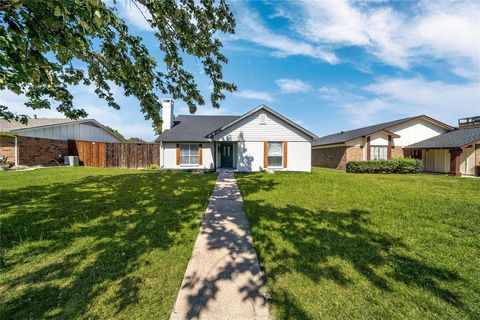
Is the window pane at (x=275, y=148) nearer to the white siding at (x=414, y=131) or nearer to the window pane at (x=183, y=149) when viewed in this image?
the window pane at (x=183, y=149)

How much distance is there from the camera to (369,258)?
12.2 ft

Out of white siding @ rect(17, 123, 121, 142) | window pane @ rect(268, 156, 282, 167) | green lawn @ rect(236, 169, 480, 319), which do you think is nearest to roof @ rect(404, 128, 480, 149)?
window pane @ rect(268, 156, 282, 167)

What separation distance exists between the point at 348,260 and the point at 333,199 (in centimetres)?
427

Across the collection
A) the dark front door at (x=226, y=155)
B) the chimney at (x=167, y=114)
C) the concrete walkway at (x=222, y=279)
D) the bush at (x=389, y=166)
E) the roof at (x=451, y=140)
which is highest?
the chimney at (x=167, y=114)

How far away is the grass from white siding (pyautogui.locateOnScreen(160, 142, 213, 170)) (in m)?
9.71

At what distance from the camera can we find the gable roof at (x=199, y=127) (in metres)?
15.7

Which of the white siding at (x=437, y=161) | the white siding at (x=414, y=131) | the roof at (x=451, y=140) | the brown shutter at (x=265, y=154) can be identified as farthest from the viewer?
the white siding at (x=414, y=131)

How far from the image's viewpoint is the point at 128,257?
3580 mm

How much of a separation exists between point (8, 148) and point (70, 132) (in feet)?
16.5

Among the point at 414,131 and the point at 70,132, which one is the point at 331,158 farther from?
the point at 70,132

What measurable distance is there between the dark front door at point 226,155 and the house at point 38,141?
14.9 meters

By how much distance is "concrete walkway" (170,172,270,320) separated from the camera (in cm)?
254

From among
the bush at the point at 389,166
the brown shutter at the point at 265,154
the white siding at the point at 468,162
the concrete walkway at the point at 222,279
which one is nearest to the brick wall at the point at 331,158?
the bush at the point at 389,166

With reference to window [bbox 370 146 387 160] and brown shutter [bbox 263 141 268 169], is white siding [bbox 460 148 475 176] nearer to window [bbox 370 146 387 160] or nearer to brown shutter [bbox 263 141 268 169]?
window [bbox 370 146 387 160]
